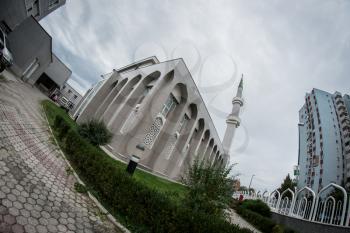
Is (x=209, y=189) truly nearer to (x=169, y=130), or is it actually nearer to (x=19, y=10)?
(x=169, y=130)

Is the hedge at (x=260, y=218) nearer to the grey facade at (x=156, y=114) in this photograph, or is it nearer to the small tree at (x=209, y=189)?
the grey facade at (x=156, y=114)

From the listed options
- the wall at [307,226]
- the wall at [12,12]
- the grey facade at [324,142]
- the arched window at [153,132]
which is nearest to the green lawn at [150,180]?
the arched window at [153,132]

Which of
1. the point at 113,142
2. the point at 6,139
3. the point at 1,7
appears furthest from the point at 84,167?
the point at 1,7

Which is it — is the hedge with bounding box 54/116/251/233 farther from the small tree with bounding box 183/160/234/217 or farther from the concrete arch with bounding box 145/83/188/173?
→ the concrete arch with bounding box 145/83/188/173

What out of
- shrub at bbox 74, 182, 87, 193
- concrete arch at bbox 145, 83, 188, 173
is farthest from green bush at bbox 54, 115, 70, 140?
concrete arch at bbox 145, 83, 188, 173

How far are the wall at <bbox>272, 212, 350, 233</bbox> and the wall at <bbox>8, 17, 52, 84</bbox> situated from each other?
2912 centimetres

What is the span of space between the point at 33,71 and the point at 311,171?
63.8 m

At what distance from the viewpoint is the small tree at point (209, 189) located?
6.19 m

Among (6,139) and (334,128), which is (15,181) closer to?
(6,139)

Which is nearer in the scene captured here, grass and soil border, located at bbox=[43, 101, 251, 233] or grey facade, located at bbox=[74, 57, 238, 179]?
grass and soil border, located at bbox=[43, 101, 251, 233]

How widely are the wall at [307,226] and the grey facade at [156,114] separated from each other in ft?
16.8

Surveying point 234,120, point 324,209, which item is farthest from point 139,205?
point 234,120

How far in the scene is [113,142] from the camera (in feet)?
51.7

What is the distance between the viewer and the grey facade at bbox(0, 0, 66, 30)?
1758 centimetres
